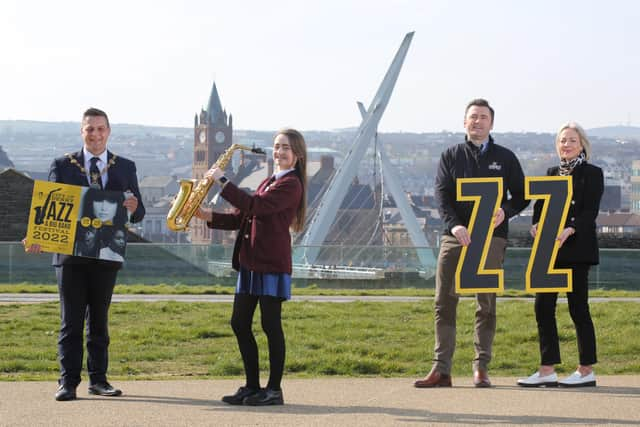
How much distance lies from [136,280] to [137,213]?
17.0 m

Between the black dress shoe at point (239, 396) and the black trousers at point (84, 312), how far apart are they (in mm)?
793

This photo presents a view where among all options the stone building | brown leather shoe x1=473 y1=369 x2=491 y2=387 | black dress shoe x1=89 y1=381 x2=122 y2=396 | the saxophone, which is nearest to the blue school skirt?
the saxophone

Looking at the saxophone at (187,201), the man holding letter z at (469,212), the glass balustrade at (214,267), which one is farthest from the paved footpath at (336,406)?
the glass balustrade at (214,267)

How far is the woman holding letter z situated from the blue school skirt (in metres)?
1.70

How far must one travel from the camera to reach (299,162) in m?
7.08

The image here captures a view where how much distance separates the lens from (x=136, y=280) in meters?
24.2

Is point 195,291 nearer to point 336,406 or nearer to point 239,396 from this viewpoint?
point 239,396

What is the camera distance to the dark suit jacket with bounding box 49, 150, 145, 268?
7.31m

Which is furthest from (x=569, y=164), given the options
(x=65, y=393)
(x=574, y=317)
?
(x=65, y=393)

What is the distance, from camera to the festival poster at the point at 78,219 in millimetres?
7227

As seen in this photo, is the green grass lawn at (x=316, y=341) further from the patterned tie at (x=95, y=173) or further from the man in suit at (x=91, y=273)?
the patterned tie at (x=95, y=173)

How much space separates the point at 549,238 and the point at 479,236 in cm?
49

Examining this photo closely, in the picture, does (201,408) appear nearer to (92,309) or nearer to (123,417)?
(123,417)

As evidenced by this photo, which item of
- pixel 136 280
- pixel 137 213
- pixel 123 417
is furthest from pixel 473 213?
pixel 136 280
